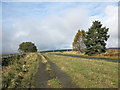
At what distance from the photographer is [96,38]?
123ft

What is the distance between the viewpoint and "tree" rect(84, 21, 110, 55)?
36.3 meters

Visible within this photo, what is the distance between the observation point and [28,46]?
115m

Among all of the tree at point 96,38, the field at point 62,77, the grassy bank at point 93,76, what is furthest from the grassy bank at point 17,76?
the tree at point 96,38

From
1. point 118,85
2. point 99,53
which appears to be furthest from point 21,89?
point 99,53

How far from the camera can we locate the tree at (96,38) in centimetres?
3631

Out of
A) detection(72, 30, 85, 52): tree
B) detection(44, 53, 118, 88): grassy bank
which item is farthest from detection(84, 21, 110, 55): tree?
detection(44, 53, 118, 88): grassy bank

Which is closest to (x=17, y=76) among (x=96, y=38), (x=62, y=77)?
(x=62, y=77)

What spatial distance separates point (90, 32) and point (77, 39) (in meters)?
13.6

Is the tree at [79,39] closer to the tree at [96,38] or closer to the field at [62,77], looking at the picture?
the tree at [96,38]

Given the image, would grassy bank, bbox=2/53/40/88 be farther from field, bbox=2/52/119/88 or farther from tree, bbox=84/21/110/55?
tree, bbox=84/21/110/55

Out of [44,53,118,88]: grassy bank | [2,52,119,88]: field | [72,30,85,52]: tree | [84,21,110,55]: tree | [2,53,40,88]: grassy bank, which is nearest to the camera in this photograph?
[44,53,118,88]: grassy bank

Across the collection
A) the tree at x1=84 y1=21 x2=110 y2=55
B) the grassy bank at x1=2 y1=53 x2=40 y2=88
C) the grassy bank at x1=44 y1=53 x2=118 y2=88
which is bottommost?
the grassy bank at x1=2 y1=53 x2=40 y2=88

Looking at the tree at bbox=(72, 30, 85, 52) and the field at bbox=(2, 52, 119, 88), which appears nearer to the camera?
the field at bbox=(2, 52, 119, 88)

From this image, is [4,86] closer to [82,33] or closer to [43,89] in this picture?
[43,89]
